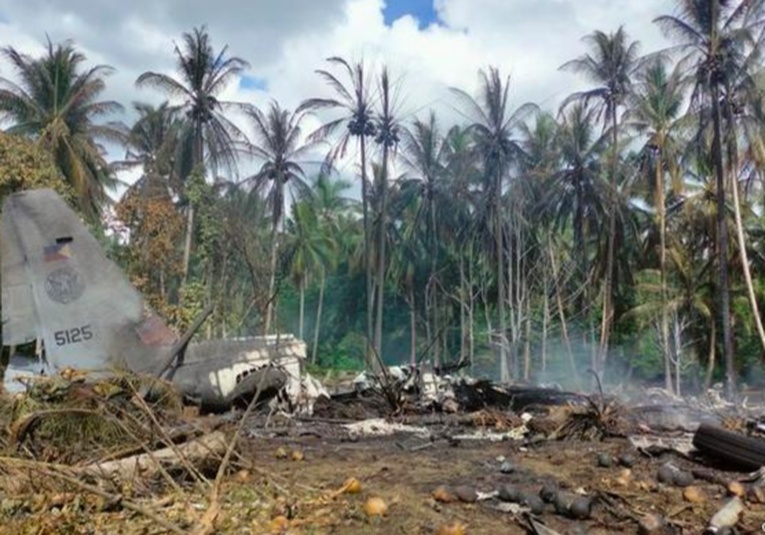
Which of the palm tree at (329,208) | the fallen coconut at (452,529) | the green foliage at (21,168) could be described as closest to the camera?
the fallen coconut at (452,529)

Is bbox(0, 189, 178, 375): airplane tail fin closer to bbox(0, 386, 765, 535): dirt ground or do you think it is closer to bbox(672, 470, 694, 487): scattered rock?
bbox(0, 386, 765, 535): dirt ground

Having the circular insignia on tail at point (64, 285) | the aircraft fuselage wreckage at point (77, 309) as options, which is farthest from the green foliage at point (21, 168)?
the circular insignia on tail at point (64, 285)

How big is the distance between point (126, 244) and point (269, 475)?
21.0 metres

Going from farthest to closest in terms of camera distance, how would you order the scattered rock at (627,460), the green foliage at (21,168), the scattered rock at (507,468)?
the green foliage at (21,168)
the scattered rock at (627,460)
the scattered rock at (507,468)

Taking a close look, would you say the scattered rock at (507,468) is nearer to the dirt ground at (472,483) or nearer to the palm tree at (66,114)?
the dirt ground at (472,483)

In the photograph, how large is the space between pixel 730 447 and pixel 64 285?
30.5 feet

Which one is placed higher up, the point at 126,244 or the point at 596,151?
the point at 596,151

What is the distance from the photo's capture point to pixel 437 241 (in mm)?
40062

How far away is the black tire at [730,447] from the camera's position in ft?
22.2

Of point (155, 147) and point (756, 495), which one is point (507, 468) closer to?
point (756, 495)

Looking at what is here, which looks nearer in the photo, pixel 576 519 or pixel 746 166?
pixel 576 519

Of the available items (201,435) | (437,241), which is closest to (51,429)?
(201,435)

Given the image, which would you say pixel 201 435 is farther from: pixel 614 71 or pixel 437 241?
pixel 437 241

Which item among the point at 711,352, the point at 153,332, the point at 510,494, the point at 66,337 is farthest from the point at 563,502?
the point at 711,352
